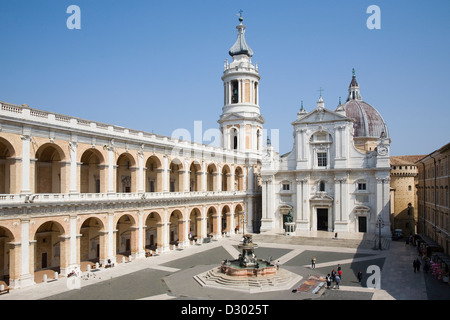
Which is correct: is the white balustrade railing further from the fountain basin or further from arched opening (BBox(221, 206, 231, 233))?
the fountain basin

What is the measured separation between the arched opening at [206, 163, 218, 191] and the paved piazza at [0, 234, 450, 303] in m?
9.78

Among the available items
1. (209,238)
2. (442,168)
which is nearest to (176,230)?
(209,238)

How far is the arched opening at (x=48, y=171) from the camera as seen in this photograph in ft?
111

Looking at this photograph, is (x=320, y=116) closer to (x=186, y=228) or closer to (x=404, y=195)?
(x=404, y=195)

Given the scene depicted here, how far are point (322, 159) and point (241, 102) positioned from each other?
612 inches

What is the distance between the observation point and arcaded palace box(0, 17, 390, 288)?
28844 mm

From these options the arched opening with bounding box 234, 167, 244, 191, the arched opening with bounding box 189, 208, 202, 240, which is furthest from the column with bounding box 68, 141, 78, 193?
the arched opening with bounding box 234, 167, 244, 191

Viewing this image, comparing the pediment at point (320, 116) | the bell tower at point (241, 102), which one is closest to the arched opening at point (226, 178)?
the bell tower at point (241, 102)

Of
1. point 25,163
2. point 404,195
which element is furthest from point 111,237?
point 404,195

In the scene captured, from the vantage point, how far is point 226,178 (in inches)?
2302

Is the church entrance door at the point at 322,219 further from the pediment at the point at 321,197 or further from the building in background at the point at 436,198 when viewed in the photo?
the building in background at the point at 436,198

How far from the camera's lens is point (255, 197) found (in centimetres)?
6000

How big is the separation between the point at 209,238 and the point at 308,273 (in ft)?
63.9

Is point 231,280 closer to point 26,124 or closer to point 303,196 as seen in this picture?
point 26,124
